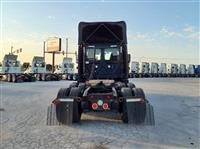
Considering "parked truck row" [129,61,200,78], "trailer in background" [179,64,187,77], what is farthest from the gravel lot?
"trailer in background" [179,64,187,77]

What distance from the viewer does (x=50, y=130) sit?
686 cm

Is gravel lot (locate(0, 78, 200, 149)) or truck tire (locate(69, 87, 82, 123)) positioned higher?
truck tire (locate(69, 87, 82, 123))

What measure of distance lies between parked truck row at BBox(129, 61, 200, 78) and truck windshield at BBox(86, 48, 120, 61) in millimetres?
52179

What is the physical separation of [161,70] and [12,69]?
50598 millimetres

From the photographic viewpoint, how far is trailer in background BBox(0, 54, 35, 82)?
3425 centimetres

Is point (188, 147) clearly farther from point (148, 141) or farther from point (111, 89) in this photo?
point (111, 89)

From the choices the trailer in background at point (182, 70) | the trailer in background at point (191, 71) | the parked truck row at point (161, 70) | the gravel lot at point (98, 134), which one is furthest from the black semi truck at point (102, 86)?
the trailer in background at point (191, 71)

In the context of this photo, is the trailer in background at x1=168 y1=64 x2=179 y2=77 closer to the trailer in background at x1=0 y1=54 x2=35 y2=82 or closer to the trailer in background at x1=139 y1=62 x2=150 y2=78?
the trailer in background at x1=139 y1=62 x2=150 y2=78

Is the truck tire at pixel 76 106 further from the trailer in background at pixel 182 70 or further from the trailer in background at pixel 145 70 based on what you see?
the trailer in background at pixel 182 70

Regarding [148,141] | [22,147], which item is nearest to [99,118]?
[148,141]

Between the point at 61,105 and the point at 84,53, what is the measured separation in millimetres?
3845

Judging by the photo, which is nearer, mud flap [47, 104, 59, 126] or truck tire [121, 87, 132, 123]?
truck tire [121, 87, 132, 123]

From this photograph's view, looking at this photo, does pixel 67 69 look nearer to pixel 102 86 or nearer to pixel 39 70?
pixel 39 70

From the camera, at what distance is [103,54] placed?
10.7m
